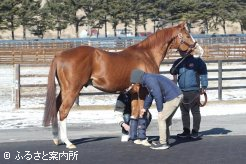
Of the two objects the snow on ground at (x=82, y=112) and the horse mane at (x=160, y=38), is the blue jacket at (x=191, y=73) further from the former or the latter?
the snow on ground at (x=82, y=112)

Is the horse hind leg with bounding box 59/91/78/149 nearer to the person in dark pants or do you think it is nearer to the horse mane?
the person in dark pants

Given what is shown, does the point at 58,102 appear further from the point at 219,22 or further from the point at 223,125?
the point at 219,22

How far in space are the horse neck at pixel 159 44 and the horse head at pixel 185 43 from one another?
4.0 inches

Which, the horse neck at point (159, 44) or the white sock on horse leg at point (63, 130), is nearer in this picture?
the white sock on horse leg at point (63, 130)

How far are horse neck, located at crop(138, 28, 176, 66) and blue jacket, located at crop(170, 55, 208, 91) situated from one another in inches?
19.1

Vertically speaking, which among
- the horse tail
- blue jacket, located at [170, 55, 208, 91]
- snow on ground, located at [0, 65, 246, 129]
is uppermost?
blue jacket, located at [170, 55, 208, 91]

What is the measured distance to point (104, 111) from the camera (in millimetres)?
17891

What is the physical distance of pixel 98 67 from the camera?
1128 centimetres

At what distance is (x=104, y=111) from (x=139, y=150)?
23.6 feet

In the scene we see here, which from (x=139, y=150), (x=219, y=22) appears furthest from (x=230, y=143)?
(x=219, y=22)

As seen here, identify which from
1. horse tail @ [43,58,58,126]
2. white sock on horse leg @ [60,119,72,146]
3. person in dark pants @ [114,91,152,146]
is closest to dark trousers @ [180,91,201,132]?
person in dark pants @ [114,91,152,146]

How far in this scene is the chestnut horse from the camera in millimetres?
11062

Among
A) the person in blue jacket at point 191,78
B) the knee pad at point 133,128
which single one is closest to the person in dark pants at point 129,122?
the knee pad at point 133,128

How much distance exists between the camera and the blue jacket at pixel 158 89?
10.6 metres
